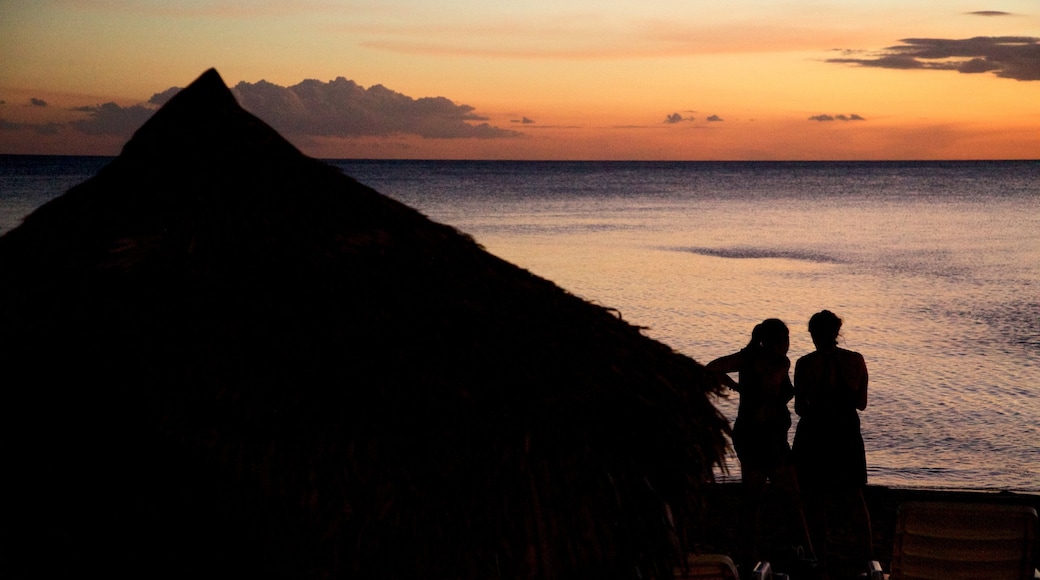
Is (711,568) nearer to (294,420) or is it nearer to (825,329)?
(825,329)

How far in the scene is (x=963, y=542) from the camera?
5.30 meters

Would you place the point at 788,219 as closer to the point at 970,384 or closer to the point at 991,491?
the point at 970,384

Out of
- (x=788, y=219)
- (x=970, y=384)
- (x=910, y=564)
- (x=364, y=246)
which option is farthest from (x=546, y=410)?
(x=788, y=219)

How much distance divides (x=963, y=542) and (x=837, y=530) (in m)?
2.65

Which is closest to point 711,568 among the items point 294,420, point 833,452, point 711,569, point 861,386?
point 711,569

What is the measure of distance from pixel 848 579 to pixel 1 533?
524cm

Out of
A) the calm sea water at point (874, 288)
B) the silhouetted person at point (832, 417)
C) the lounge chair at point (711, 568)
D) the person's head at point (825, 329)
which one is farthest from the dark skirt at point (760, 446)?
the calm sea water at point (874, 288)

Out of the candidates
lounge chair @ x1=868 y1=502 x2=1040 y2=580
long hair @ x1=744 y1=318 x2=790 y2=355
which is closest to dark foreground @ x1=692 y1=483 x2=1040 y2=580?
lounge chair @ x1=868 y1=502 x2=1040 y2=580

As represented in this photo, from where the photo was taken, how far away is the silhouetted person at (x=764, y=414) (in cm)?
607

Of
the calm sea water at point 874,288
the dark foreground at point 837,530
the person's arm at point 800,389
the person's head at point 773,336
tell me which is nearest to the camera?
the person's head at point 773,336

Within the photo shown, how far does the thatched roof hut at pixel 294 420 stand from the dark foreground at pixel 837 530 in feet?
11.0

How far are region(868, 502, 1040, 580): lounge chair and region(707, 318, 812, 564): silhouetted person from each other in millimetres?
915

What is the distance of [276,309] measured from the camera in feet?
11.4

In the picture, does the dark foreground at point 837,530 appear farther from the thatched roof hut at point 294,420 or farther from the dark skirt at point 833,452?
the thatched roof hut at point 294,420
